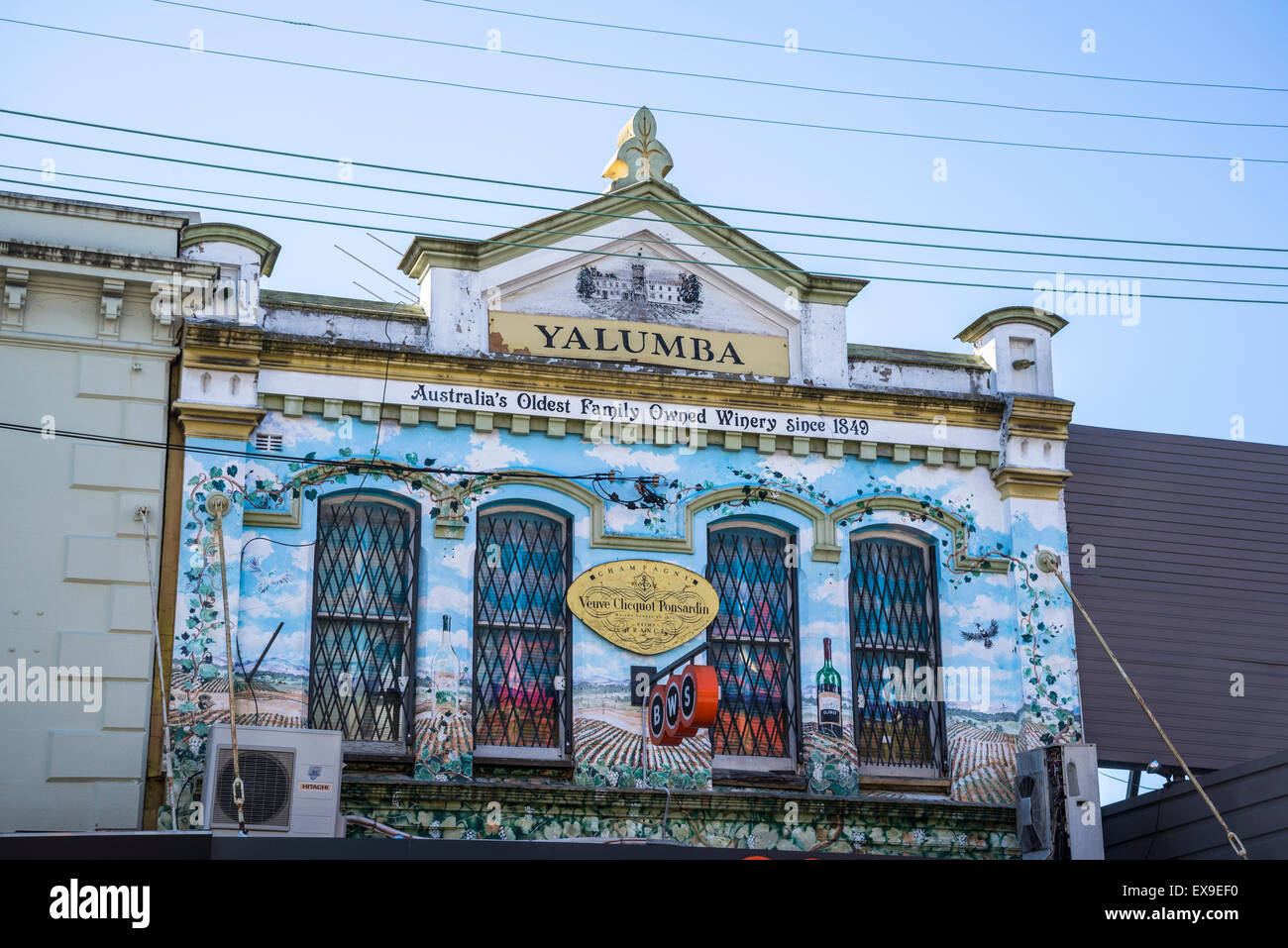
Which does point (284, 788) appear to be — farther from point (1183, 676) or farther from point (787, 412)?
point (1183, 676)

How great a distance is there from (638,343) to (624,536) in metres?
2.26

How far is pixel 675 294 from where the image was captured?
1908cm

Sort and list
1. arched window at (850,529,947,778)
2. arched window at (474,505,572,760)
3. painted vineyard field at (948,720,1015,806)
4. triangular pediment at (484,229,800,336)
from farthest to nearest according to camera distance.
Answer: triangular pediment at (484,229,800,336) < arched window at (850,529,947,778) < painted vineyard field at (948,720,1015,806) < arched window at (474,505,572,760)

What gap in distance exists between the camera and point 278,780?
1535cm

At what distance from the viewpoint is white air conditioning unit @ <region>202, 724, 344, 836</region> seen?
15.2m

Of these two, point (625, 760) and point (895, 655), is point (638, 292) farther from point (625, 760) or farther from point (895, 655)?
point (625, 760)

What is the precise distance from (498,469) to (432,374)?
122 cm

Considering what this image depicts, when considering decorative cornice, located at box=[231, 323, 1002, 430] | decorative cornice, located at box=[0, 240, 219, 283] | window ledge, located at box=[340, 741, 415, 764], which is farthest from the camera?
decorative cornice, located at box=[231, 323, 1002, 430]

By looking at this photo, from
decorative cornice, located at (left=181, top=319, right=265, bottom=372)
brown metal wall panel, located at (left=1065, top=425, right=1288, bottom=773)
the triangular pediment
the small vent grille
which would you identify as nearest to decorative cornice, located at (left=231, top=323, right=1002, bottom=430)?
decorative cornice, located at (left=181, top=319, right=265, bottom=372)

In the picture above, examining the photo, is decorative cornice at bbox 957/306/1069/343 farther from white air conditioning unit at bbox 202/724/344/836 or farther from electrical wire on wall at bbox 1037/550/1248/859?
white air conditioning unit at bbox 202/724/344/836

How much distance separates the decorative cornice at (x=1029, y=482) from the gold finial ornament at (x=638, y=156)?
5.21 m

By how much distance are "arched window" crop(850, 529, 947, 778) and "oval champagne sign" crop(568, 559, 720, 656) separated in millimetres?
1796

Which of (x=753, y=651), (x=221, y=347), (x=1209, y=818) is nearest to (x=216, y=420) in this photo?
(x=221, y=347)
